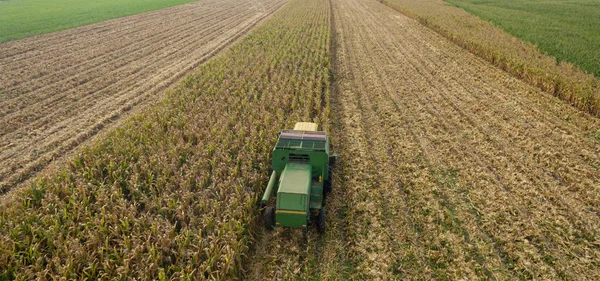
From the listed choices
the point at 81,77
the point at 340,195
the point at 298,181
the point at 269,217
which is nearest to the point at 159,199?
the point at 269,217

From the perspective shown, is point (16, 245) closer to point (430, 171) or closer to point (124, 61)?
point (430, 171)

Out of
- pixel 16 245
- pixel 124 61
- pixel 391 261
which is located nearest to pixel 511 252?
pixel 391 261

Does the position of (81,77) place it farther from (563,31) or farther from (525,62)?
(563,31)

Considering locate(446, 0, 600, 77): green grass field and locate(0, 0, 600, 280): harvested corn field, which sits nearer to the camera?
locate(0, 0, 600, 280): harvested corn field

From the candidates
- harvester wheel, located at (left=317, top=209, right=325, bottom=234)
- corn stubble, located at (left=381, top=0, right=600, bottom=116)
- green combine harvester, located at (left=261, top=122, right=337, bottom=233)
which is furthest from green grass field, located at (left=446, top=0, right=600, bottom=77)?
harvester wheel, located at (left=317, top=209, right=325, bottom=234)

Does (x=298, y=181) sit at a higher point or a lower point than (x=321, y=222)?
higher

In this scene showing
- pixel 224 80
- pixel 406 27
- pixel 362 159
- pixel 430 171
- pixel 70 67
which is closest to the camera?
pixel 430 171

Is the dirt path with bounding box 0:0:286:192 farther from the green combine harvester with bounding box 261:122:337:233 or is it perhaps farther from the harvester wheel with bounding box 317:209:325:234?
the harvester wheel with bounding box 317:209:325:234
